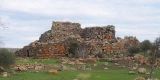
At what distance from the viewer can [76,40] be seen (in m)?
54.2

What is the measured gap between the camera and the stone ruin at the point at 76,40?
52.8m

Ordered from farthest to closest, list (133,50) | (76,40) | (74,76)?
(76,40) → (133,50) → (74,76)

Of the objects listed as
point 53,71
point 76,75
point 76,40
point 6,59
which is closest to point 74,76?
point 76,75

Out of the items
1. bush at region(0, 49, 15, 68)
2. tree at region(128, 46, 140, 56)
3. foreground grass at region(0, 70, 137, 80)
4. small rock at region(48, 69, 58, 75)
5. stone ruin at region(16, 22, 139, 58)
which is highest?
stone ruin at region(16, 22, 139, 58)

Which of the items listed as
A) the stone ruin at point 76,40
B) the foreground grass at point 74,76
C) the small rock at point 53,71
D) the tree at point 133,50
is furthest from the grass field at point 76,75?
the stone ruin at point 76,40

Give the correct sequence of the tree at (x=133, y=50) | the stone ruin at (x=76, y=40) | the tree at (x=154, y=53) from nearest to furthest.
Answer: the tree at (x=154, y=53) < the stone ruin at (x=76, y=40) < the tree at (x=133, y=50)

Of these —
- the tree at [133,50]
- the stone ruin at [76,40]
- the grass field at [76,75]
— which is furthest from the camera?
the tree at [133,50]

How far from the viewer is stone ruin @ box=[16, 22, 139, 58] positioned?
5284cm

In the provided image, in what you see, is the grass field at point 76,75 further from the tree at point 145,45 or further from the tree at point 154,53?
the tree at point 145,45

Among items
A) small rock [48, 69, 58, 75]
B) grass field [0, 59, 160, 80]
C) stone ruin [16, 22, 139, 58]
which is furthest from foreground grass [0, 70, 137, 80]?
stone ruin [16, 22, 139, 58]

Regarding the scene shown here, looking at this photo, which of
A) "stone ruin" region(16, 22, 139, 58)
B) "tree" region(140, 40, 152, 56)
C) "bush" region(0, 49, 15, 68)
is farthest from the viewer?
"tree" region(140, 40, 152, 56)

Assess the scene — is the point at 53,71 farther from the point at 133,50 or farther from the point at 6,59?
the point at 133,50

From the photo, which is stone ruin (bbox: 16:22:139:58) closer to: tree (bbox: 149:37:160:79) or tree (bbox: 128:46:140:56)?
tree (bbox: 128:46:140:56)

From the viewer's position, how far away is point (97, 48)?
2106 inches
